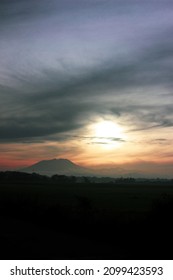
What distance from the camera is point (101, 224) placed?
56.6 ft

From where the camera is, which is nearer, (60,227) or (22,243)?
(22,243)

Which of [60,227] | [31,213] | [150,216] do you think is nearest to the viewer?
Answer: [150,216]

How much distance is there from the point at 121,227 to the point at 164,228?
2.49 metres

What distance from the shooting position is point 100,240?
15312mm

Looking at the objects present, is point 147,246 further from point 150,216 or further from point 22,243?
point 22,243

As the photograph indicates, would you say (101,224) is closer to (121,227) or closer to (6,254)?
(121,227)

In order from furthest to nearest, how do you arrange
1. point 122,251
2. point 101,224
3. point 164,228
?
point 101,224
point 164,228
point 122,251

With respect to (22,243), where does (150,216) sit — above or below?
above

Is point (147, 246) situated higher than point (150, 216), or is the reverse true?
point (150, 216)

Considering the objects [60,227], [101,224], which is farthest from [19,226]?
[101,224]

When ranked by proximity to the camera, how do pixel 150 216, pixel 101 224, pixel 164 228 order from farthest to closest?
pixel 101 224, pixel 150 216, pixel 164 228

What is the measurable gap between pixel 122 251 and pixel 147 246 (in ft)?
3.67
